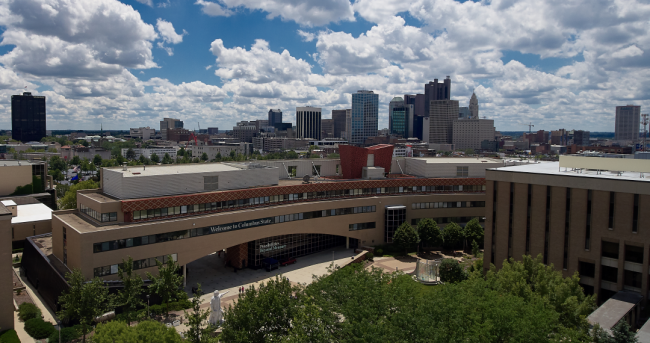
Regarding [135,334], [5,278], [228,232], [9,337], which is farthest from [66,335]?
[228,232]

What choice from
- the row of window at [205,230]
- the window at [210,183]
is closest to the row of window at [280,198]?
the row of window at [205,230]

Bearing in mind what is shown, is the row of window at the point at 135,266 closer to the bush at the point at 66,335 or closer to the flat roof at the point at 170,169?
the bush at the point at 66,335

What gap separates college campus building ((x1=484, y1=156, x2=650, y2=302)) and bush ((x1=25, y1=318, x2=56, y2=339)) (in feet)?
166

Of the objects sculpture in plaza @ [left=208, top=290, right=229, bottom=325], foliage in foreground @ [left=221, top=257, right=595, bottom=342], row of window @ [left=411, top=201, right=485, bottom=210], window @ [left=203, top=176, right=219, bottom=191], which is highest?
window @ [left=203, top=176, right=219, bottom=191]

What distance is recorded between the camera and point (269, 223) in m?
65.5

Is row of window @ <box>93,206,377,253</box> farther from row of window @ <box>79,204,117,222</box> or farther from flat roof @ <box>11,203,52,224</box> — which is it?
flat roof @ <box>11,203,52,224</box>

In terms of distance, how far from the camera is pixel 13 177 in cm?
9275

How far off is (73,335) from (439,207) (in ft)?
199

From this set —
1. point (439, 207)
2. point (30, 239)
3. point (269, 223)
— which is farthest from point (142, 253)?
point (439, 207)

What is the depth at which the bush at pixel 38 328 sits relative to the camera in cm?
4284

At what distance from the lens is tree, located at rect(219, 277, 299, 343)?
33.0 m

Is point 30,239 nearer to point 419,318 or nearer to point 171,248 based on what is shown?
point 171,248

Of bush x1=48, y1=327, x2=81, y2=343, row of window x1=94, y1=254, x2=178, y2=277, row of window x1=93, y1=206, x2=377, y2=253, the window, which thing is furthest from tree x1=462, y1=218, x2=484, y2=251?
bush x1=48, y1=327, x2=81, y2=343

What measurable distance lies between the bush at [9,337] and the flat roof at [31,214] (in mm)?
41329
